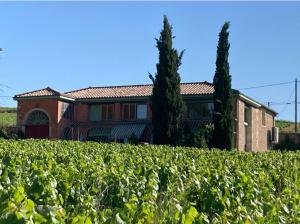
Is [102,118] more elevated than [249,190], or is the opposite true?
[102,118]

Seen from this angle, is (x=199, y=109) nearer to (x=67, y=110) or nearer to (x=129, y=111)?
(x=129, y=111)

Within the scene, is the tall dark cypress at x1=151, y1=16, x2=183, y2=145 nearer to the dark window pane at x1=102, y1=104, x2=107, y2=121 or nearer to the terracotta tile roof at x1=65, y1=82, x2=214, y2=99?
the terracotta tile roof at x1=65, y1=82, x2=214, y2=99

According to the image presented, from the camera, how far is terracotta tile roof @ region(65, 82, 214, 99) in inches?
1510

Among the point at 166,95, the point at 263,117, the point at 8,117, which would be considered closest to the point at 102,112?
the point at 166,95

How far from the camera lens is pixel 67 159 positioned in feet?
37.1

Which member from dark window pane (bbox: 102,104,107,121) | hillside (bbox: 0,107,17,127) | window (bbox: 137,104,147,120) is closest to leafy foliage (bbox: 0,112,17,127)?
hillside (bbox: 0,107,17,127)

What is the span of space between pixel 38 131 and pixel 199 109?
11.7 m

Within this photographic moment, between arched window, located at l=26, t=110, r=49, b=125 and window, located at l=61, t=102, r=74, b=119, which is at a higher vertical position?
window, located at l=61, t=102, r=74, b=119

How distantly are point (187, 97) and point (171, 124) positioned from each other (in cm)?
442

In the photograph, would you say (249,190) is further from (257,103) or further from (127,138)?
(257,103)

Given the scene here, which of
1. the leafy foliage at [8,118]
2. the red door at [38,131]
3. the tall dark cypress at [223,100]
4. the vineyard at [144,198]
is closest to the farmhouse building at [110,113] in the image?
the red door at [38,131]

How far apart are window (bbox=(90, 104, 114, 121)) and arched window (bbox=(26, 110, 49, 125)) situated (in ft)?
11.4

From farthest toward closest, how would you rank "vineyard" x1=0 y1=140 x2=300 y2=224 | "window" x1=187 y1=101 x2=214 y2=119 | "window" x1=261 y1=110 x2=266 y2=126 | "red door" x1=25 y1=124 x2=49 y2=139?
1. "window" x1=261 y1=110 x2=266 y2=126
2. "red door" x1=25 y1=124 x2=49 y2=139
3. "window" x1=187 y1=101 x2=214 y2=119
4. "vineyard" x1=0 y1=140 x2=300 y2=224

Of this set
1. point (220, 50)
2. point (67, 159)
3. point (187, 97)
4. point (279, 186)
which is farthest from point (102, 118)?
point (279, 186)
